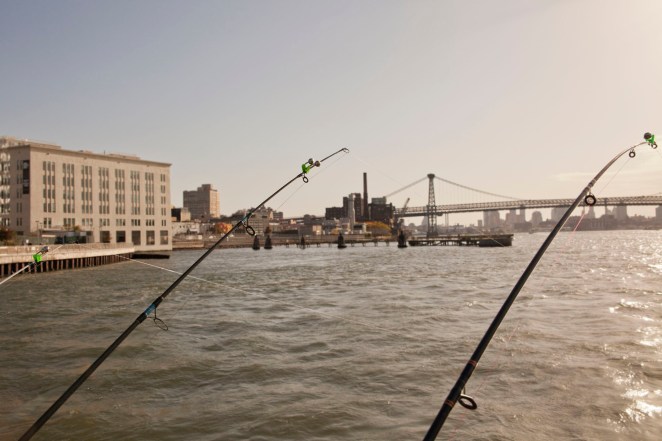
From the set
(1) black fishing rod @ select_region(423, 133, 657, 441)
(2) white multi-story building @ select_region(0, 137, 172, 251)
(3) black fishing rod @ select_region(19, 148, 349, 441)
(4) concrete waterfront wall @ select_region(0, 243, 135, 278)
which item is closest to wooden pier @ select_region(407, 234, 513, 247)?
(2) white multi-story building @ select_region(0, 137, 172, 251)

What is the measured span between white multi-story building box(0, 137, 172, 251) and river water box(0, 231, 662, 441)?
Result: 68.6 metres

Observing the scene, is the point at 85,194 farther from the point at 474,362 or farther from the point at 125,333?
the point at 474,362

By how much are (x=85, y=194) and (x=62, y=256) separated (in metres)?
38.8

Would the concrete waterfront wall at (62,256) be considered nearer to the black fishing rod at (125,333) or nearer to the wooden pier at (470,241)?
the black fishing rod at (125,333)

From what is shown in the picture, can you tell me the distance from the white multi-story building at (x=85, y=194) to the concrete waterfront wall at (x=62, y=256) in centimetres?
1584

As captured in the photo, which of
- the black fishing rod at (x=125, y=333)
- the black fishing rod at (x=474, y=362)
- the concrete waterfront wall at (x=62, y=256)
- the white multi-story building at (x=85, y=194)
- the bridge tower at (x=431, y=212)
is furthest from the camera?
the bridge tower at (x=431, y=212)

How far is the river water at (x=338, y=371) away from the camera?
368 inches

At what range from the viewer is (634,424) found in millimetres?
9172

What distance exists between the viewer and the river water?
9344mm

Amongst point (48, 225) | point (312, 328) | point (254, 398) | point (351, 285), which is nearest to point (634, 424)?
point (254, 398)

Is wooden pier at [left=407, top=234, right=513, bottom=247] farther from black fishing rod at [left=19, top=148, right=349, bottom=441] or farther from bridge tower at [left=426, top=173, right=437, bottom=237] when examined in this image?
black fishing rod at [left=19, top=148, right=349, bottom=441]

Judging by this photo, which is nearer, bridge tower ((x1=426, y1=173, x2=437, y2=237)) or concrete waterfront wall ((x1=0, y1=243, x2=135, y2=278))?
concrete waterfront wall ((x1=0, y1=243, x2=135, y2=278))

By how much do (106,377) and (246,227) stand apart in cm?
584

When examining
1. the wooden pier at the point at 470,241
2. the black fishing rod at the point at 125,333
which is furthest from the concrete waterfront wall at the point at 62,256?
the wooden pier at the point at 470,241
